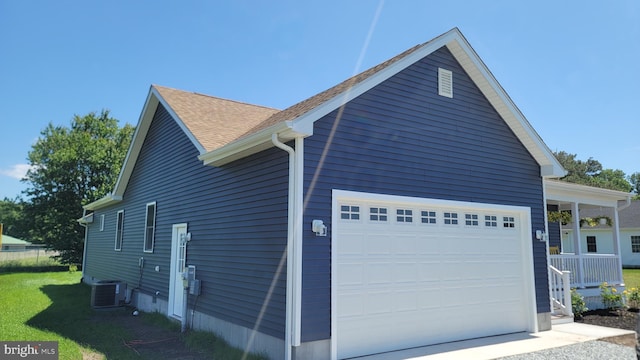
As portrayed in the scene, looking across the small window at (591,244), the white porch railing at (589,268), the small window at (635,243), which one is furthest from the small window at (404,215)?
the small window at (635,243)

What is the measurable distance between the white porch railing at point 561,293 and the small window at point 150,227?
10062 millimetres

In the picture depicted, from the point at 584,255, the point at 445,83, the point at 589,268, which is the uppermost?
the point at 445,83

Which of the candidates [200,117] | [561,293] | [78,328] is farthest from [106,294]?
[561,293]

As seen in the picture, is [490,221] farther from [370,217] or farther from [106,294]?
[106,294]

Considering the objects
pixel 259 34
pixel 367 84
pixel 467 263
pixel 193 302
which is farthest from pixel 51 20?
pixel 467 263

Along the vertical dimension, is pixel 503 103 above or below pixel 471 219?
above

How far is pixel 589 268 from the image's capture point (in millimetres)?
11891

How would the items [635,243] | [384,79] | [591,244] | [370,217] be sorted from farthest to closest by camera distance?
1. [591,244]
2. [635,243]
3. [384,79]
4. [370,217]

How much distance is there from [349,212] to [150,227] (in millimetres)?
7396

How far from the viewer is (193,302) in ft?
28.6

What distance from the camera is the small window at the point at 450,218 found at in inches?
308

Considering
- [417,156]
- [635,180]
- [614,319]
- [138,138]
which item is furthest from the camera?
[635,180]

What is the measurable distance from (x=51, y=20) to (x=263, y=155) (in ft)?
29.2

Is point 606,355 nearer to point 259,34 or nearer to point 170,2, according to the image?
point 259,34
